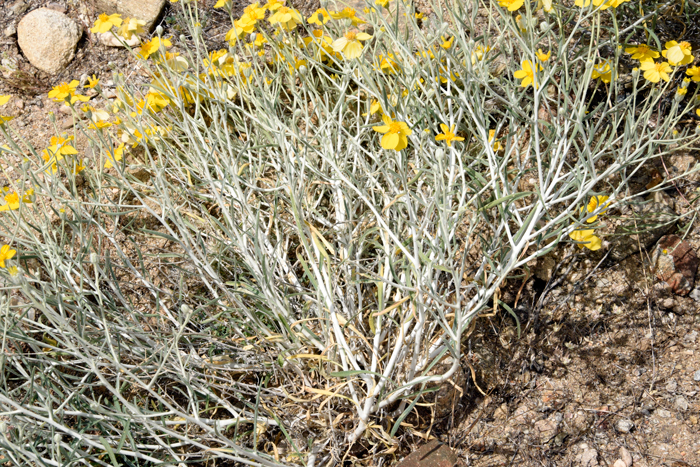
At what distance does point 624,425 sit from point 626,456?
0.34 ft

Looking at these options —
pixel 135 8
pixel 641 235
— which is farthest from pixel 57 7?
pixel 641 235

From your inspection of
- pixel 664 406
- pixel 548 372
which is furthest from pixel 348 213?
pixel 664 406

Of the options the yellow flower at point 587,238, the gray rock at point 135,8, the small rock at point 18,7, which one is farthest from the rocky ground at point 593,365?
the small rock at point 18,7

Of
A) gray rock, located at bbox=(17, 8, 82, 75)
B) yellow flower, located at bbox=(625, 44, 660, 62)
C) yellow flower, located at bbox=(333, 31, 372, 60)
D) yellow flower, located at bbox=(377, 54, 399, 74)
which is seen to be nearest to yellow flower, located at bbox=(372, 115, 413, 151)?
yellow flower, located at bbox=(333, 31, 372, 60)

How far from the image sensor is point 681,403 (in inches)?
67.2

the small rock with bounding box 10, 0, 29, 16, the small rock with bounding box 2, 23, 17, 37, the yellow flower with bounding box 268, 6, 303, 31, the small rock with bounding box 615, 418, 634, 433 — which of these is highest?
the small rock with bounding box 10, 0, 29, 16

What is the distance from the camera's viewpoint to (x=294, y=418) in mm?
1607

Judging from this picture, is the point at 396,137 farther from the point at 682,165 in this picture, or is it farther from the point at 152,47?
the point at 682,165

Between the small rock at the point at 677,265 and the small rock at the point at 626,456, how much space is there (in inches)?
25.3

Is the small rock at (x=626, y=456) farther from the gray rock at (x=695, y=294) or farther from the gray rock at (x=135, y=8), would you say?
the gray rock at (x=135, y=8)

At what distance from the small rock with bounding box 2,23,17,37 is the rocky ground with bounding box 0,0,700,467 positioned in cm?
121

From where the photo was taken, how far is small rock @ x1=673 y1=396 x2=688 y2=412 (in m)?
1.70

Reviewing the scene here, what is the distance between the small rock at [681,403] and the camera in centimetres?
170

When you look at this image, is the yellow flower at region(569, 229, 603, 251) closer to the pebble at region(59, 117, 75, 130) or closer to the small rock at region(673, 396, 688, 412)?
the small rock at region(673, 396, 688, 412)
